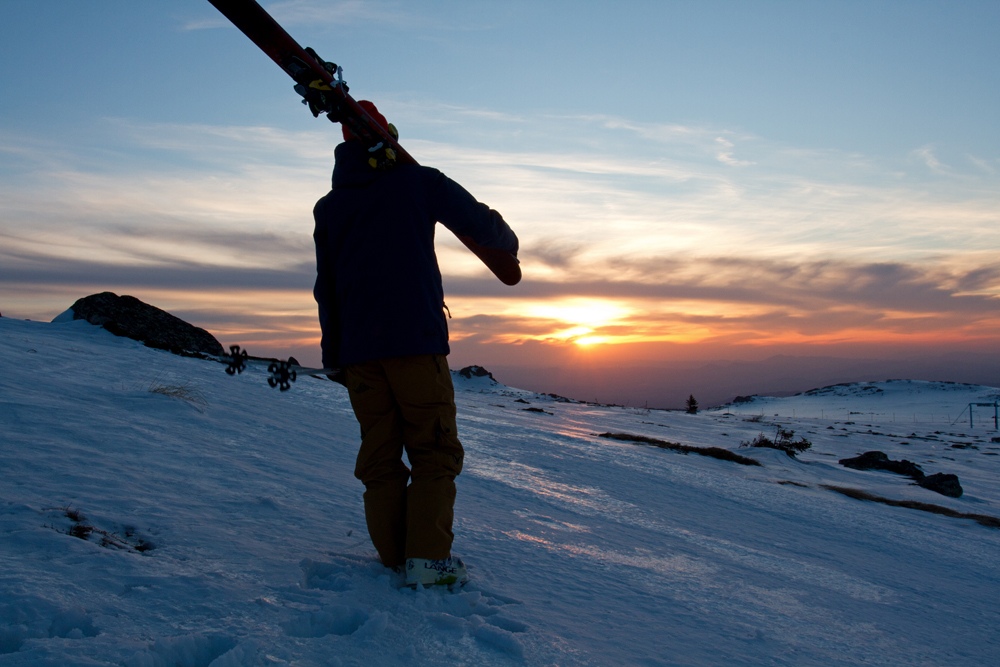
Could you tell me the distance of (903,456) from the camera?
38.4 feet

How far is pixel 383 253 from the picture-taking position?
208cm

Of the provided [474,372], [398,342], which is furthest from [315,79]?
[474,372]

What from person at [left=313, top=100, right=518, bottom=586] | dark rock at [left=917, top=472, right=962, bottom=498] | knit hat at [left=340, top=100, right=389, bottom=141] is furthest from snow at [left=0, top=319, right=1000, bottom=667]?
dark rock at [left=917, top=472, right=962, bottom=498]

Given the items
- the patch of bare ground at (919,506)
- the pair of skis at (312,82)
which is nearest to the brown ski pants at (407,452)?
the pair of skis at (312,82)

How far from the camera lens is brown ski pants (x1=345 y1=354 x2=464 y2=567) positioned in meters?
1.99

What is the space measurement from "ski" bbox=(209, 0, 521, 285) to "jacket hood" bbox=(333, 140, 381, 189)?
0.14 feet

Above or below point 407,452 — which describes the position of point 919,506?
below

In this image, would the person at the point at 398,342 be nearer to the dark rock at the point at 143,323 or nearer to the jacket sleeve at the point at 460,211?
the jacket sleeve at the point at 460,211

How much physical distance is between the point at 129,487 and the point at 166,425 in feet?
4.17

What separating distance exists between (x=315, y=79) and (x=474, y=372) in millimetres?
22435

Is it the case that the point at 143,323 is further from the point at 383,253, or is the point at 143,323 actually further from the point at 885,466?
the point at 885,466

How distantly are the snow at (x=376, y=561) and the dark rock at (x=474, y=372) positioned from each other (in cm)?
1889

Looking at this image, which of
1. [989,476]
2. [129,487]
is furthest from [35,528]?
[989,476]

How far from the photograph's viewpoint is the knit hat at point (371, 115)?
91.4 inches
